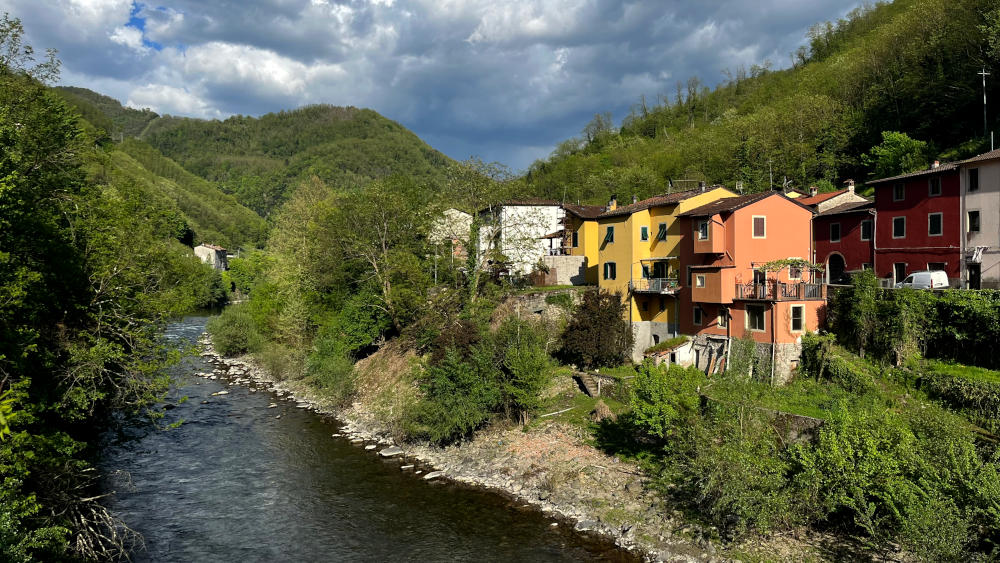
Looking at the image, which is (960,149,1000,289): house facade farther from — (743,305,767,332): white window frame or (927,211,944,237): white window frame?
(743,305,767,332): white window frame

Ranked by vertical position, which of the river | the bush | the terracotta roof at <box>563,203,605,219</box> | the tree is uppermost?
the tree

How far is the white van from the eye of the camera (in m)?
28.9

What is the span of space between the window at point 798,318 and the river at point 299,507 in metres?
15.8

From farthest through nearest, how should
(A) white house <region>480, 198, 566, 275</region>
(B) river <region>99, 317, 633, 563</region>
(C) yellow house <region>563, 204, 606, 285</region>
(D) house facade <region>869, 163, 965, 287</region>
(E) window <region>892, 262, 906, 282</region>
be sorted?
(A) white house <region>480, 198, 566, 275</region> → (C) yellow house <region>563, 204, 606, 285</region> → (E) window <region>892, 262, 906, 282</region> → (D) house facade <region>869, 163, 965, 287</region> → (B) river <region>99, 317, 633, 563</region>

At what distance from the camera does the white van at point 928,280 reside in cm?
2886

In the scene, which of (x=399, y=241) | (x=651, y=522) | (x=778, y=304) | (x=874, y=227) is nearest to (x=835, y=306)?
(x=778, y=304)

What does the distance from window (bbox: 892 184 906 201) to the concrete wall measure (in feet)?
71.6

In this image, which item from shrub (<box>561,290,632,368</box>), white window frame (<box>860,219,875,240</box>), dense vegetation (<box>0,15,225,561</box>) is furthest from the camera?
white window frame (<box>860,219,875,240</box>)

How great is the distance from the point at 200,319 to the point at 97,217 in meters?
73.4

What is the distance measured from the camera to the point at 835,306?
2895 cm

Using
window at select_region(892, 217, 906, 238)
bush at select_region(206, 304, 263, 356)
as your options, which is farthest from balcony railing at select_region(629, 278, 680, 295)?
bush at select_region(206, 304, 263, 356)

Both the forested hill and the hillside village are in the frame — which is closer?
the hillside village

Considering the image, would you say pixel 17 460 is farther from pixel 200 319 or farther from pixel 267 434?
pixel 200 319

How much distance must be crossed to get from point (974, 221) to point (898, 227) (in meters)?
4.22
